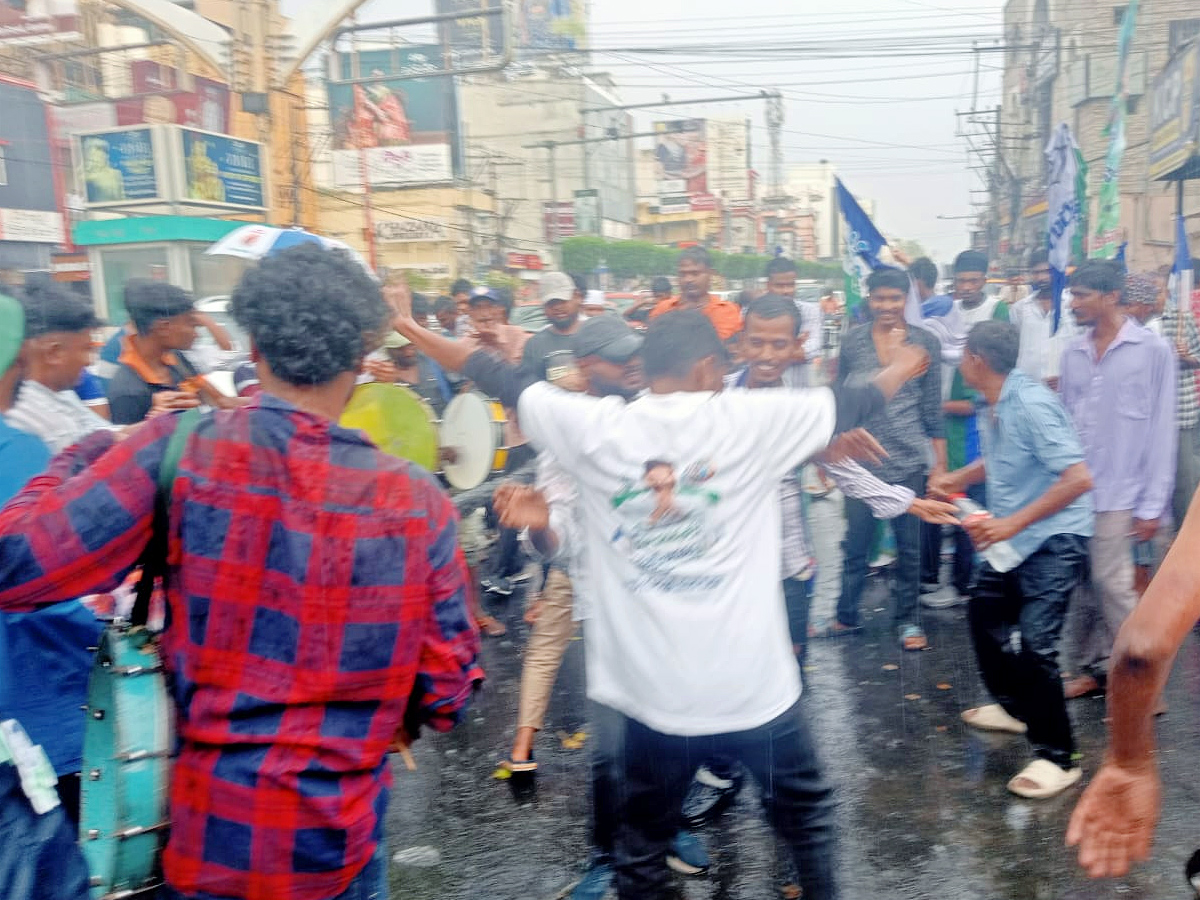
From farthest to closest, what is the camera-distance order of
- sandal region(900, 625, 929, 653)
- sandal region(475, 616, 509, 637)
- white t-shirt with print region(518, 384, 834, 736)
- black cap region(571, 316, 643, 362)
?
1. sandal region(475, 616, 509, 637)
2. sandal region(900, 625, 929, 653)
3. black cap region(571, 316, 643, 362)
4. white t-shirt with print region(518, 384, 834, 736)

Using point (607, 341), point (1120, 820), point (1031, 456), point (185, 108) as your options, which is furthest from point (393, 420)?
point (185, 108)

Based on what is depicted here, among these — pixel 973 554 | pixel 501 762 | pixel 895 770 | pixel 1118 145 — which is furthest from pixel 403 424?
pixel 1118 145

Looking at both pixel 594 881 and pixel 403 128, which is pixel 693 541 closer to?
pixel 594 881

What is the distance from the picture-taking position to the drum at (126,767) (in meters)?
1.85

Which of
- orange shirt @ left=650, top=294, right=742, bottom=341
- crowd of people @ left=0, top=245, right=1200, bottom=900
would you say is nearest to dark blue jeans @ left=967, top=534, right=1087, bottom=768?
crowd of people @ left=0, top=245, right=1200, bottom=900

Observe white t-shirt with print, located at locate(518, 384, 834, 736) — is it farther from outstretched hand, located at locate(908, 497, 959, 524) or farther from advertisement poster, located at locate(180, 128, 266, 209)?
advertisement poster, located at locate(180, 128, 266, 209)

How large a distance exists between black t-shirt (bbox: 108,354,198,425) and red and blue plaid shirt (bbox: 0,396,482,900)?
2582 millimetres

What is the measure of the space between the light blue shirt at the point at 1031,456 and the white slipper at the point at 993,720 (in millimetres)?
976

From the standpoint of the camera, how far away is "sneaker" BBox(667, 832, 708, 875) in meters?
3.52

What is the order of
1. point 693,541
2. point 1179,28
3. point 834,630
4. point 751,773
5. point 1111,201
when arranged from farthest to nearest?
point 1179,28, point 1111,201, point 834,630, point 751,773, point 693,541

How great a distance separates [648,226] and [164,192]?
6116 cm

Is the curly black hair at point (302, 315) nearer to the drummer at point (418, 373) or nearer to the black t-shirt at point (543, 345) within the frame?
the drummer at point (418, 373)

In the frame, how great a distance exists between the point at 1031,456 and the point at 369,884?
10.1 feet

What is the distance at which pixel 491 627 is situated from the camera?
6.29m
